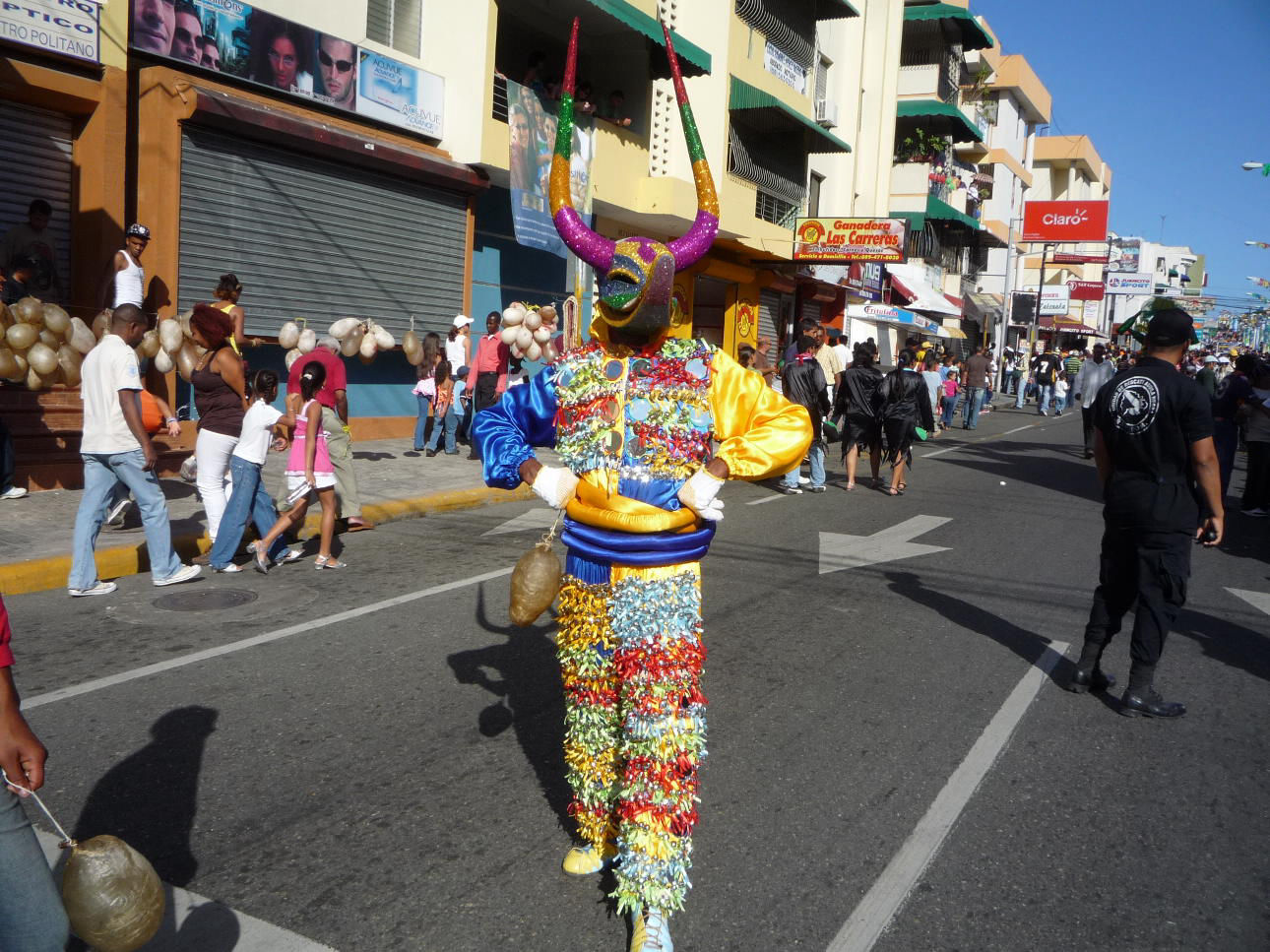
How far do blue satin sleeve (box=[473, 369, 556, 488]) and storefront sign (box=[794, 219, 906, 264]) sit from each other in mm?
20928

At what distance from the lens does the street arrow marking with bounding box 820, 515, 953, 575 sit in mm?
8289

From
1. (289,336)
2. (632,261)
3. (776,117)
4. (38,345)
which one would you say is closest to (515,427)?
(632,261)

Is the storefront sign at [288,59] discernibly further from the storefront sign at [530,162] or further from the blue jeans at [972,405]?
the blue jeans at [972,405]

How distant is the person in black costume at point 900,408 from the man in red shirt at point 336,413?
6.20 metres

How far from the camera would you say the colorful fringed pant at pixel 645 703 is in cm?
284

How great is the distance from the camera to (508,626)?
610 centimetres

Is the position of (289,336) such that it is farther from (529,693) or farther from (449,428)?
(529,693)

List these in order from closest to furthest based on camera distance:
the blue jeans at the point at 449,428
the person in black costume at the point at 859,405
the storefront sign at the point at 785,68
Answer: the person in black costume at the point at 859,405, the blue jeans at the point at 449,428, the storefront sign at the point at 785,68

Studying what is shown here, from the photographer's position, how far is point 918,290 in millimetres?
37406

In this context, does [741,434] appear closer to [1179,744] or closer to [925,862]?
[925,862]

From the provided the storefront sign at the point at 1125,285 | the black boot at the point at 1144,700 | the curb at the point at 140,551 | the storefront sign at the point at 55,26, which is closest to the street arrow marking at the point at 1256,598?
the black boot at the point at 1144,700

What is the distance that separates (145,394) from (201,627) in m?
1.94

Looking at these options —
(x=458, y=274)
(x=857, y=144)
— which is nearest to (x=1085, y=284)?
(x=857, y=144)

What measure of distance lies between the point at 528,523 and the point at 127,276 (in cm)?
456
